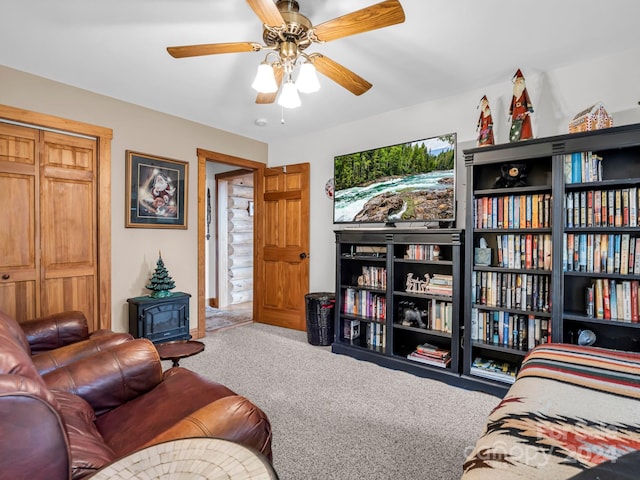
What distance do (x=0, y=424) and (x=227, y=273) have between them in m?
5.30

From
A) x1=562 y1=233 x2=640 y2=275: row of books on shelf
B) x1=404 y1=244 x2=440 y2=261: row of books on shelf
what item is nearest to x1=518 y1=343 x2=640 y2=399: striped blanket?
x1=562 y1=233 x2=640 y2=275: row of books on shelf

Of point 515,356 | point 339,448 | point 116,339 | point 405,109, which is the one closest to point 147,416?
point 116,339

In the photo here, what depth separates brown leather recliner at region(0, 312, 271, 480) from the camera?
2.32 feet

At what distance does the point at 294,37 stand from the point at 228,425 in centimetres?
193

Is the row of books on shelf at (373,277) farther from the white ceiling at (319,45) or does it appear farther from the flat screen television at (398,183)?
the white ceiling at (319,45)

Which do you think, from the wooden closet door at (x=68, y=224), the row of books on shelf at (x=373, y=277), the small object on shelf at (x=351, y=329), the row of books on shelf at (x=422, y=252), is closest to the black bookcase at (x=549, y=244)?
the row of books on shelf at (x=422, y=252)

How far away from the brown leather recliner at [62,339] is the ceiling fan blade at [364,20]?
6.83ft

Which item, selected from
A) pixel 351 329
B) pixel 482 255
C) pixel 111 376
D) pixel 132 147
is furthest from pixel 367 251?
pixel 132 147

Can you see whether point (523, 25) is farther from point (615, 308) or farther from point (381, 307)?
point (381, 307)

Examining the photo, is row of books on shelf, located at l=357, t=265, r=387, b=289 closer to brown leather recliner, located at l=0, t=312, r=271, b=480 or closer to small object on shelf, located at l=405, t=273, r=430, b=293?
small object on shelf, located at l=405, t=273, r=430, b=293

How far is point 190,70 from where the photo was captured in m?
2.69

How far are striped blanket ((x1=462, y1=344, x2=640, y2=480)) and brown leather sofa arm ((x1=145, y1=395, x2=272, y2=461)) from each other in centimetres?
68

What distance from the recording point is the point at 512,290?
8.33ft

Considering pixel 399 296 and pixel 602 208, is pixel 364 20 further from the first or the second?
pixel 399 296
